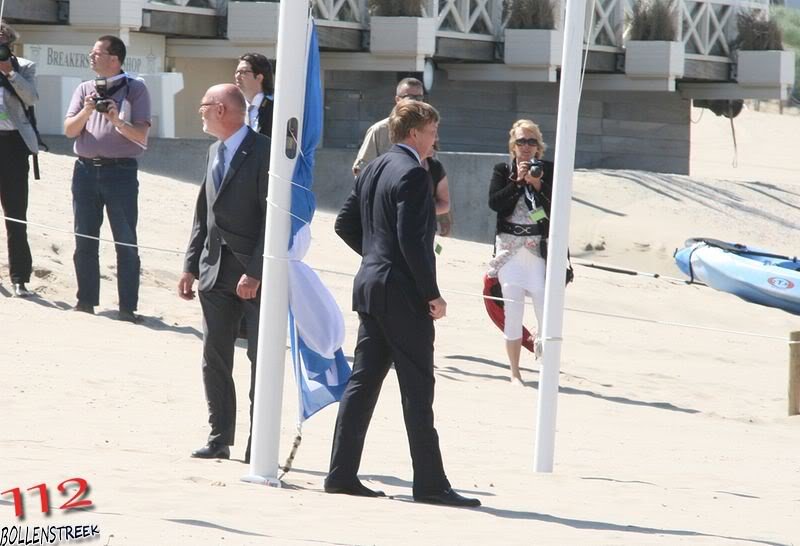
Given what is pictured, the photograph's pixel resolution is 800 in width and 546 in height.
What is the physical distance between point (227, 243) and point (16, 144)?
409 cm

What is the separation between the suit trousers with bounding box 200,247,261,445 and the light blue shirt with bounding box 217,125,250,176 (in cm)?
57

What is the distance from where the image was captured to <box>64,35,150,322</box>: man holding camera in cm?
957

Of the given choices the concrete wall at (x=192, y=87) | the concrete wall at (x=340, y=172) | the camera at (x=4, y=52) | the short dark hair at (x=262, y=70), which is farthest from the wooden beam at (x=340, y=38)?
the short dark hair at (x=262, y=70)

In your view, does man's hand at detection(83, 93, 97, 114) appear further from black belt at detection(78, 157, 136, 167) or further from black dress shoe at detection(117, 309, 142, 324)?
black dress shoe at detection(117, 309, 142, 324)

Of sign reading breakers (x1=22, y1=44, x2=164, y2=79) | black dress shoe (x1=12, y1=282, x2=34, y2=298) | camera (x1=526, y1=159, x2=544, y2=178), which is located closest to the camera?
camera (x1=526, y1=159, x2=544, y2=178)

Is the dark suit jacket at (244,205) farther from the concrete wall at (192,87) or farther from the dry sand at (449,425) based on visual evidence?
the concrete wall at (192,87)

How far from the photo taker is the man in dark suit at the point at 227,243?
6582mm

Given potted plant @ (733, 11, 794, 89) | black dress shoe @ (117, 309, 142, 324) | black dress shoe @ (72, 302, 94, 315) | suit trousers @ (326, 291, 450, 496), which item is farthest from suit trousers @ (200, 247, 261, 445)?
potted plant @ (733, 11, 794, 89)

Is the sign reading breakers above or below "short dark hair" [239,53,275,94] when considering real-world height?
above

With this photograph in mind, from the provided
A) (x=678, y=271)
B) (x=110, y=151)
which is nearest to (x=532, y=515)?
(x=110, y=151)

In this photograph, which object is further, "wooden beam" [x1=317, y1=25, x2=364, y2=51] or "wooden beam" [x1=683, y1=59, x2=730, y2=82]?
"wooden beam" [x1=683, y1=59, x2=730, y2=82]

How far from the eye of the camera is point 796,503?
674 centimetres

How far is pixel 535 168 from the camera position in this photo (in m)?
9.01

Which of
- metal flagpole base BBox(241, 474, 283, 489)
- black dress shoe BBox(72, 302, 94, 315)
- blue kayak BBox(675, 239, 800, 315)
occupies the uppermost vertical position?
black dress shoe BBox(72, 302, 94, 315)
